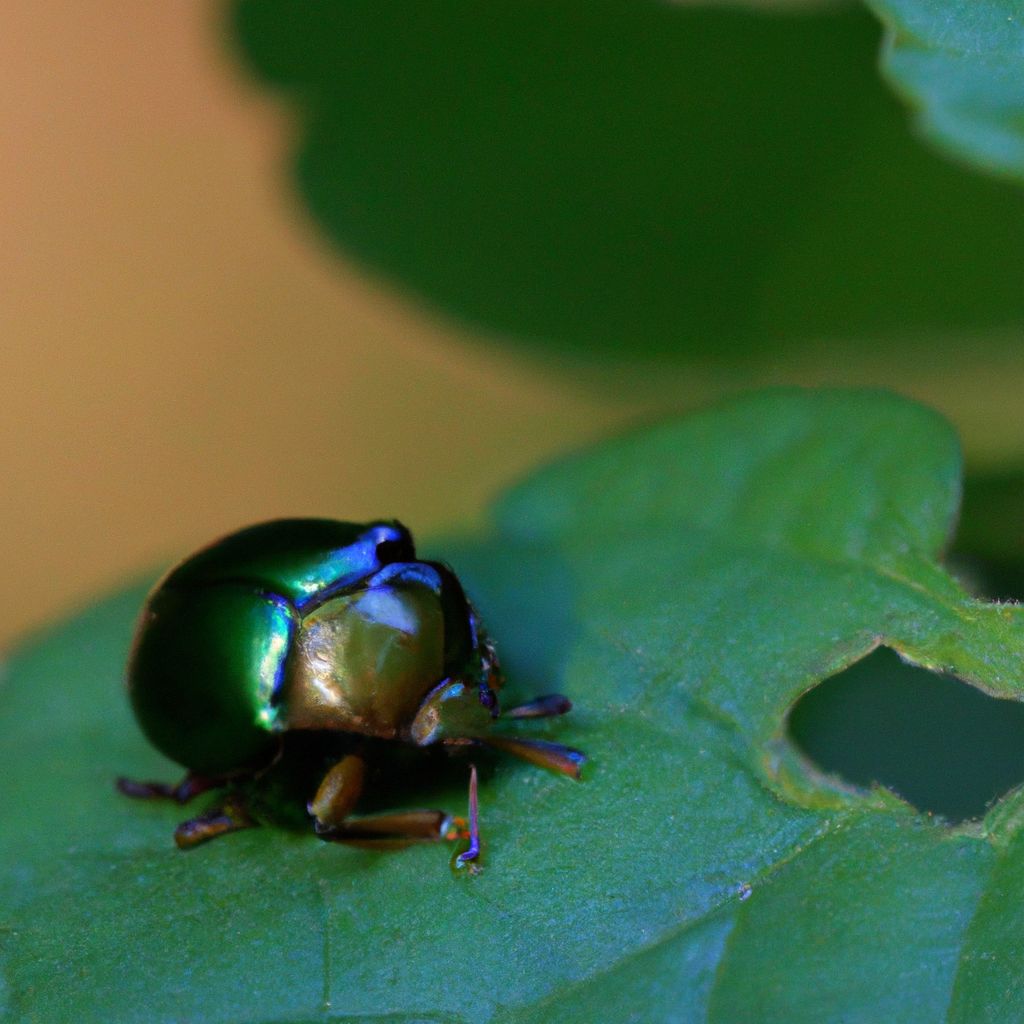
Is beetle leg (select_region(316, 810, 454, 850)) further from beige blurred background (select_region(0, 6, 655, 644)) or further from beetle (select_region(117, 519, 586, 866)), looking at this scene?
beige blurred background (select_region(0, 6, 655, 644))

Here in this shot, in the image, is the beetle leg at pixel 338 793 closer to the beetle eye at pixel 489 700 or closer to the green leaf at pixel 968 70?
the beetle eye at pixel 489 700

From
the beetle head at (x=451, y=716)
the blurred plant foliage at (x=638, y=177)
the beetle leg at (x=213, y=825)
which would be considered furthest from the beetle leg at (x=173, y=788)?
the blurred plant foliage at (x=638, y=177)

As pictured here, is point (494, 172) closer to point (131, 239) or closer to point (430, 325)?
point (430, 325)

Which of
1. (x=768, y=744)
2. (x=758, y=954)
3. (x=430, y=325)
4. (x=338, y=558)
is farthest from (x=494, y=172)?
(x=758, y=954)

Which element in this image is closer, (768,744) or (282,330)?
(768,744)

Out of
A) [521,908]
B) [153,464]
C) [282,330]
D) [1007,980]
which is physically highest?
[1007,980]

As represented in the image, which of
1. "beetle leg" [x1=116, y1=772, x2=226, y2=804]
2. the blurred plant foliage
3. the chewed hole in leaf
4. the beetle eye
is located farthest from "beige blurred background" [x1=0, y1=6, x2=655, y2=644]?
the beetle eye

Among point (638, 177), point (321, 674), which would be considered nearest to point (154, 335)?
point (638, 177)
